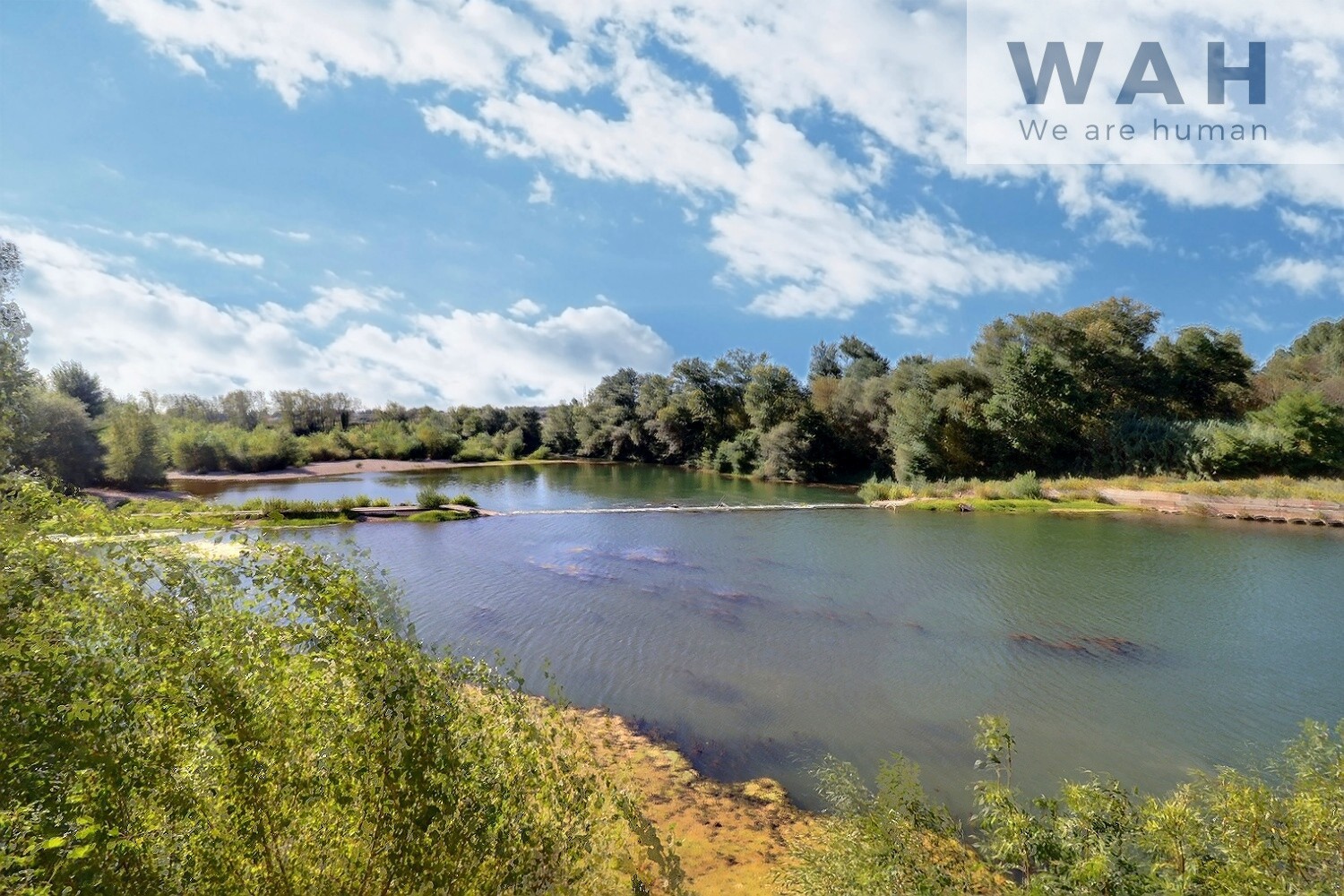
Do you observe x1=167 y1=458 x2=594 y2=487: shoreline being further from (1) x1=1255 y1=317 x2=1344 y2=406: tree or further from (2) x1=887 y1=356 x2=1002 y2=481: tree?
(1) x1=1255 y1=317 x2=1344 y2=406: tree

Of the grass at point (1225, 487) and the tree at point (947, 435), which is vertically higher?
the tree at point (947, 435)

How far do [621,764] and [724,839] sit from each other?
80.2 inches

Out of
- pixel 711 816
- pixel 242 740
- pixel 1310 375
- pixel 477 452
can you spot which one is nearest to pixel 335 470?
pixel 477 452

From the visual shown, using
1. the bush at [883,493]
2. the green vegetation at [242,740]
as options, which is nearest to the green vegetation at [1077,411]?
the bush at [883,493]

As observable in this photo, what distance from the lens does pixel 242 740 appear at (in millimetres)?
3627

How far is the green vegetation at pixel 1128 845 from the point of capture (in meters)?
4.28

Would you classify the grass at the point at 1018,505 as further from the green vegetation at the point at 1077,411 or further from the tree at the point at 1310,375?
the tree at the point at 1310,375

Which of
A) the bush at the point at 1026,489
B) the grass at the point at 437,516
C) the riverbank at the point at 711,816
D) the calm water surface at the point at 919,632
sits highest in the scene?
the bush at the point at 1026,489

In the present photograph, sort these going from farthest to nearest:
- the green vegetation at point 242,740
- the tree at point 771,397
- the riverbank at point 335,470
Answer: the tree at point 771,397 < the riverbank at point 335,470 < the green vegetation at point 242,740

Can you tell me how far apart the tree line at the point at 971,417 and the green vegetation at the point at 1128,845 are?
1626cm

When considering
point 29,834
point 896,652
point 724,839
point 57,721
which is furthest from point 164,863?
point 896,652

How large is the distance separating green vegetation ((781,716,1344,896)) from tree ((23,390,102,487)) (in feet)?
157

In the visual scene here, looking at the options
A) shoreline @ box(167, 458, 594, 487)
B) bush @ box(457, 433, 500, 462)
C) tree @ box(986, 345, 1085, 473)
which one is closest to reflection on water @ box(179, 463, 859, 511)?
shoreline @ box(167, 458, 594, 487)

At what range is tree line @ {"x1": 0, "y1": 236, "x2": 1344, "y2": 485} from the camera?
36312 mm
